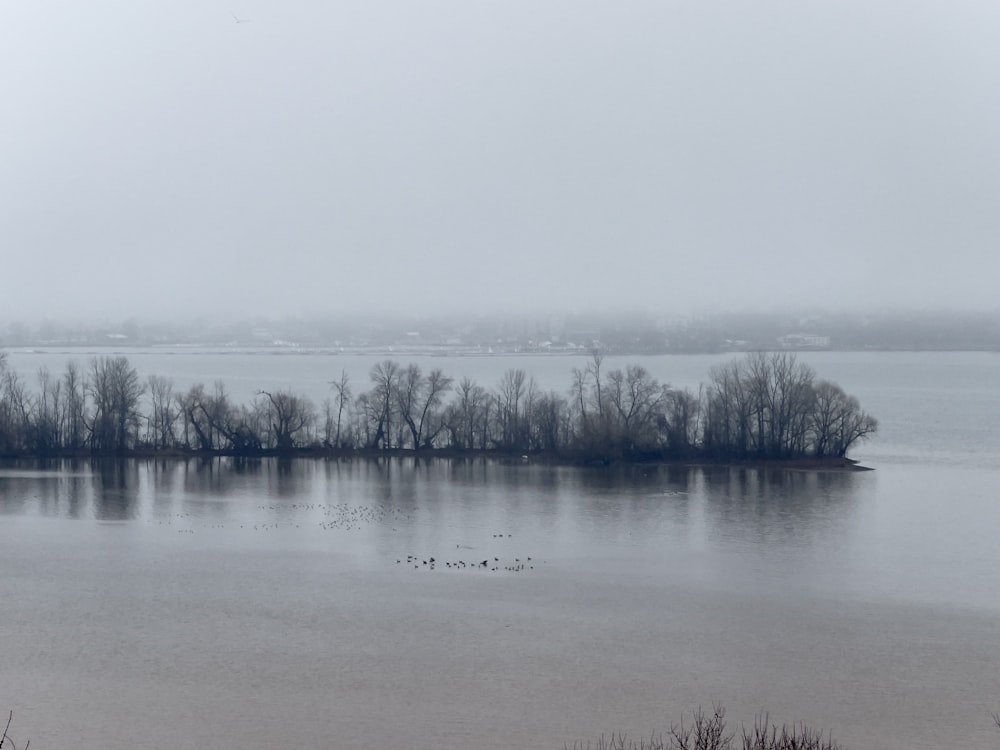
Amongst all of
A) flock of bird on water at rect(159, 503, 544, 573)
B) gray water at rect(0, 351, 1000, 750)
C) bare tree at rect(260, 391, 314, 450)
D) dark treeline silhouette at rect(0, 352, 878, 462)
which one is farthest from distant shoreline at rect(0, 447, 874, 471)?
flock of bird on water at rect(159, 503, 544, 573)

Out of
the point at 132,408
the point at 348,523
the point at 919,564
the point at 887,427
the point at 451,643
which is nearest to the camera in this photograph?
the point at 451,643

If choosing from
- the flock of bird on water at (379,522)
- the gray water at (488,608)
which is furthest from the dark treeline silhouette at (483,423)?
the flock of bird on water at (379,522)

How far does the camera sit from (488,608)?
12.6 metres

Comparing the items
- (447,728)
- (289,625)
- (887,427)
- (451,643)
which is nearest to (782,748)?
(447,728)

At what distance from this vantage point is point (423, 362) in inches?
2825

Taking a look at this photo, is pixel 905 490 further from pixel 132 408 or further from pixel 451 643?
pixel 132 408

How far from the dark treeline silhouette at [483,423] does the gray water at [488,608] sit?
7.38 feet

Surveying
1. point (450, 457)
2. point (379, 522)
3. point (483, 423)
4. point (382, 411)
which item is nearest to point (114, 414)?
point (382, 411)

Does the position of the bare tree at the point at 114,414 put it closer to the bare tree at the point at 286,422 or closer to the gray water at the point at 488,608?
the gray water at the point at 488,608

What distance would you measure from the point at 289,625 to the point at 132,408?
55.7 feet

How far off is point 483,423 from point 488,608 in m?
14.1

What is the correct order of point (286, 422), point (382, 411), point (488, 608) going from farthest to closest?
point (382, 411) < point (286, 422) < point (488, 608)

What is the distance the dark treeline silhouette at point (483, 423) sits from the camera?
2498cm

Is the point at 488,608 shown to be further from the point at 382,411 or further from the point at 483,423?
the point at 382,411
